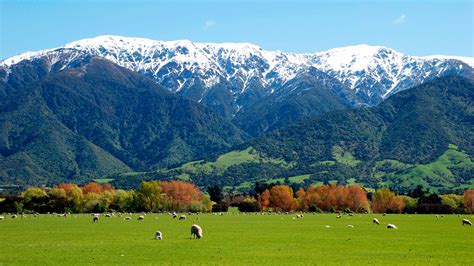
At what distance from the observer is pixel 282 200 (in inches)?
7338

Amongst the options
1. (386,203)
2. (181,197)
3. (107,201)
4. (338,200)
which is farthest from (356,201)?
(107,201)

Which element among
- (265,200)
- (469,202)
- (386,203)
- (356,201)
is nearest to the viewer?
(469,202)

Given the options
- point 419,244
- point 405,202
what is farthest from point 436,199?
point 419,244

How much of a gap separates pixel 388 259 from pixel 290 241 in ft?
50.6

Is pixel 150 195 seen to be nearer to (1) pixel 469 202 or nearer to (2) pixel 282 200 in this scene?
(2) pixel 282 200

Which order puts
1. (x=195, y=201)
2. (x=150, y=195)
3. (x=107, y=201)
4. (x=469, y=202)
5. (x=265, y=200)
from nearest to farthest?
(x=150, y=195) < (x=107, y=201) < (x=469, y=202) < (x=195, y=201) < (x=265, y=200)

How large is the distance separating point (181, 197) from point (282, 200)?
102ft

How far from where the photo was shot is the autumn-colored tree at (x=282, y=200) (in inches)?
7318

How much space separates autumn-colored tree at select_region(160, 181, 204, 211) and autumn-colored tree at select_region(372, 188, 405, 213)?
50.1m

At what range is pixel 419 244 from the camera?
51.9 meters

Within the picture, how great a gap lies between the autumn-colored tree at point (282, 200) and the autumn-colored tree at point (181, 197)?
22450mm

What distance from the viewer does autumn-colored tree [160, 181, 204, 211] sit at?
17019cm

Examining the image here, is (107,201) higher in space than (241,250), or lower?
higher

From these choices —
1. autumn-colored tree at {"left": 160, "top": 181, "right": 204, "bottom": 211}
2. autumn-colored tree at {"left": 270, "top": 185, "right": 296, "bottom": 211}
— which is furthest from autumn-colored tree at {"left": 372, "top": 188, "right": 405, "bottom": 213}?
autumn-colored tree at {"left": 160, "top": 181, "right": 204, "bottom": 211}
